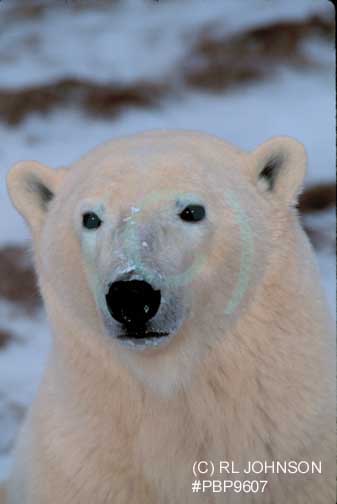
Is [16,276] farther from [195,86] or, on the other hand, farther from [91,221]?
[91,221]

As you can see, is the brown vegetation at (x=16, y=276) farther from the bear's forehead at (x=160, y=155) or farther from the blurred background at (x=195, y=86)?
the bear's forehead at (x=160, y=155)

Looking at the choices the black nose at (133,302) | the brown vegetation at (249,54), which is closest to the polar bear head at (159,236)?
the black nose at (133,302)

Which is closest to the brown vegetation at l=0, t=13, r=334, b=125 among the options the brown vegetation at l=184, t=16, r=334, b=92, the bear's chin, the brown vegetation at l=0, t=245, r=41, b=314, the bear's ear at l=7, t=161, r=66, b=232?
the brown vegetation at l=184, t=16, r=334, b=92

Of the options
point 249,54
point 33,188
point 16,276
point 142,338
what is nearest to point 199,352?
point 142,338

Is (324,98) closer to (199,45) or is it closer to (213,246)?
(199,45)

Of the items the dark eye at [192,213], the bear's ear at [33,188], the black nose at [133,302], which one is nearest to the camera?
the black nose at [133,302]

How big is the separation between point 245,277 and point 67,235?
48cm

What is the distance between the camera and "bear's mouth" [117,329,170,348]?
6.03 feet

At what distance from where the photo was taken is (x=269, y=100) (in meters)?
4.99

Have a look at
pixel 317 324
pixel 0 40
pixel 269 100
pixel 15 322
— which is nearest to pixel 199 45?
pixel 269 100

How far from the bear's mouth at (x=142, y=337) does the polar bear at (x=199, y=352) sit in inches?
4.7

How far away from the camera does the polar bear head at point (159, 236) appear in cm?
184

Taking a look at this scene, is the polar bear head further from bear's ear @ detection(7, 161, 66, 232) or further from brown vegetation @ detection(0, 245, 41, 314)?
brown vegetation @ detection(0, 245, 41, 314)

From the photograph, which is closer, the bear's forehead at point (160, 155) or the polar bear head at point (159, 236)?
the polar bear head at point (159, 236)
